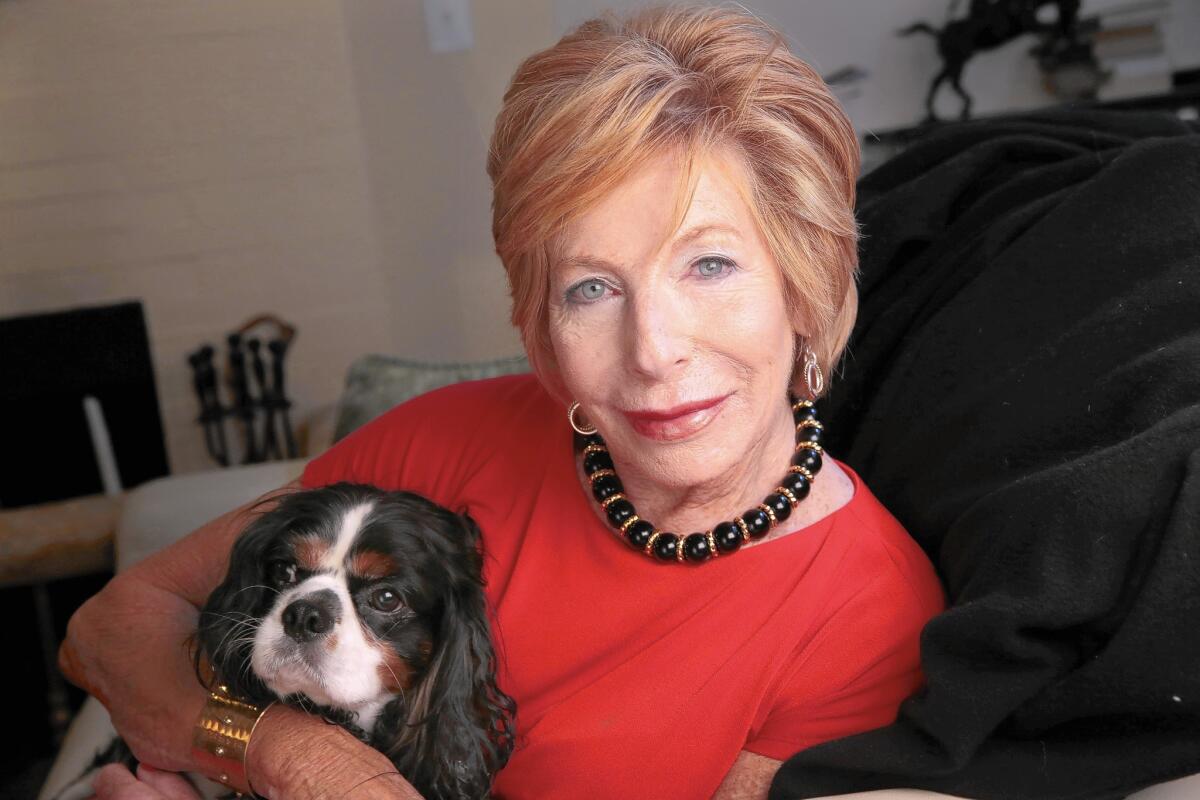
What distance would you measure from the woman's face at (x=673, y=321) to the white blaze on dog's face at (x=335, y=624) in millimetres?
280

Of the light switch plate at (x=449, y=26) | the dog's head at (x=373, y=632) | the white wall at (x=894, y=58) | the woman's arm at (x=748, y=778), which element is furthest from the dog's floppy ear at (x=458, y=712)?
the white wall at (x=894, y=58)

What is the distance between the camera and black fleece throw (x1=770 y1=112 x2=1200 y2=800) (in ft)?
3.39

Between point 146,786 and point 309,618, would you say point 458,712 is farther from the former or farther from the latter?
point 146,786

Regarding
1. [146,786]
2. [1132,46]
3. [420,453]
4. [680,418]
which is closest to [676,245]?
[680,418]

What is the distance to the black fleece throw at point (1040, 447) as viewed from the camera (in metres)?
1.03

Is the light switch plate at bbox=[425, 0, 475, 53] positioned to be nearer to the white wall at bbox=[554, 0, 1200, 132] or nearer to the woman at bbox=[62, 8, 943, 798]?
the white wall at bbox=[554, 0, 1200, 132]

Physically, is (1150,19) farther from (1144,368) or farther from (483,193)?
(1144,368)

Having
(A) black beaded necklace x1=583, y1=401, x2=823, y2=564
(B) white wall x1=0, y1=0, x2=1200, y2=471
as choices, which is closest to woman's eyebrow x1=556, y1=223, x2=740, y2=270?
(A) black beaded necklace x1=583, y1=401, x2=823, y2=564

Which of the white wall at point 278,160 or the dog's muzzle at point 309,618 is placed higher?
the white wall at point 278,160

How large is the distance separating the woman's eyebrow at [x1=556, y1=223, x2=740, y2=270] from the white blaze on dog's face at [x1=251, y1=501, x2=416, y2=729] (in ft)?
1.13

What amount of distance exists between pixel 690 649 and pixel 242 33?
10.6ft

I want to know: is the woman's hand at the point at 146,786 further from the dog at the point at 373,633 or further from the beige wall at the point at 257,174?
the beige wall at the point at 257,174

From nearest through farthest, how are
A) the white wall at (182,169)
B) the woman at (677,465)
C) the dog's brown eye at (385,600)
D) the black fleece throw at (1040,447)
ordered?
the black fleece throw at (1040,447), the woman at (677,465), the dog's brown eye at (385,600), the white wall at (182,169)

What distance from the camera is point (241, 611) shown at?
1.31m
